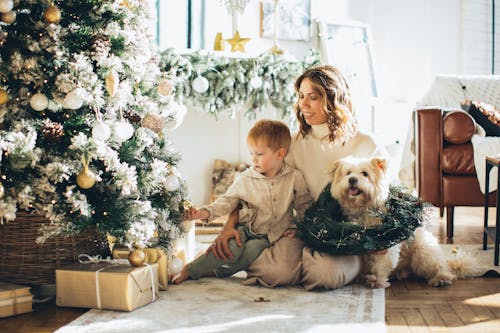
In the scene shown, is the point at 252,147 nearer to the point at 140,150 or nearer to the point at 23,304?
the point at 140,150

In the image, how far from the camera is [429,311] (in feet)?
7.27

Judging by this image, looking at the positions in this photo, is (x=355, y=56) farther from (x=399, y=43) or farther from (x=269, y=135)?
(x=269, y=135)

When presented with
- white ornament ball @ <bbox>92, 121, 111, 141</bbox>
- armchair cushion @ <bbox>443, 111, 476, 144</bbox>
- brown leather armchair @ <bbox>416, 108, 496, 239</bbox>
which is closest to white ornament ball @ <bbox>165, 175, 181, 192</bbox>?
white ornament ball @ <bbox>92, 121, 111, 141</bbox>

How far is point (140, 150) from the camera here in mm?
2400

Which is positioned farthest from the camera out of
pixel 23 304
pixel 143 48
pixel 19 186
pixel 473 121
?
pixel 473 121

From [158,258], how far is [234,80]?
1959mm

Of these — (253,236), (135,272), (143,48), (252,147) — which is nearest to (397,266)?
(253,236)

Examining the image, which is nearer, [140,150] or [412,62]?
[140,150]

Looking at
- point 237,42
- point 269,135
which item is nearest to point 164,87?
point 269,135

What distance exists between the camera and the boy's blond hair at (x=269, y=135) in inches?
105

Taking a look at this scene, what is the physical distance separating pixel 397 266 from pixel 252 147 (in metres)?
0.83

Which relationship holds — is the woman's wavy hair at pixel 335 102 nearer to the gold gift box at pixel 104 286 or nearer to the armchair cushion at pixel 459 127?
the gold gift box at pixel 104 286

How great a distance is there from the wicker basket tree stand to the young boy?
1.66 feet

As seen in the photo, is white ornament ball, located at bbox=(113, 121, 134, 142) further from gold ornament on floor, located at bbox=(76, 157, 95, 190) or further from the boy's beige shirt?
the boy's beige shirt
